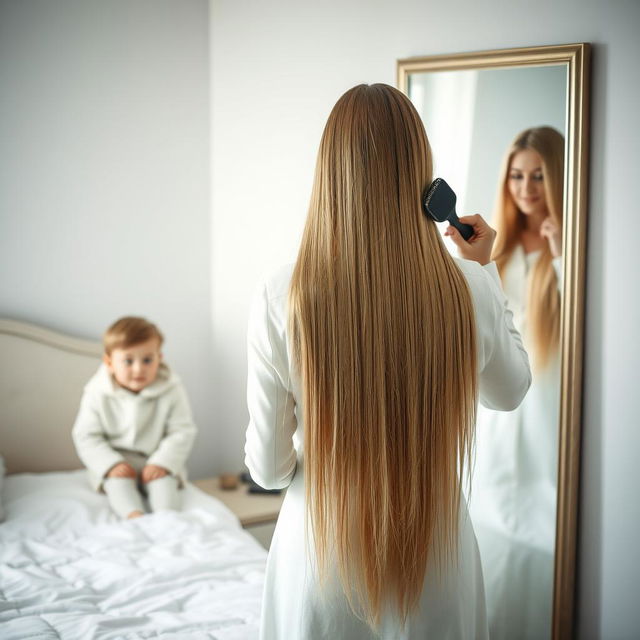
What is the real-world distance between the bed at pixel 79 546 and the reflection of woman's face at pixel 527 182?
119 cm

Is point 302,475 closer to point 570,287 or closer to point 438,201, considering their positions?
point 438,201

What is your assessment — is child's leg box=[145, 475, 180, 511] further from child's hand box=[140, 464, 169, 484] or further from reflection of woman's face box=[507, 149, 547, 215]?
reflection of woman's face box=[507, 149, 547, 215]

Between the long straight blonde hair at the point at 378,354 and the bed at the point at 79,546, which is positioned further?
the bed at the point at 79,546

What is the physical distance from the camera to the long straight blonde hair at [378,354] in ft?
3.25

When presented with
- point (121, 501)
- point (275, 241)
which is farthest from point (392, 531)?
point (275, 241)

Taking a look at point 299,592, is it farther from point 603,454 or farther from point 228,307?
point 228,307

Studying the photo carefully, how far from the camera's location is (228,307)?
2.72m

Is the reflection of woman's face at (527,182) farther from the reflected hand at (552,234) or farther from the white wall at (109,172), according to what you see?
the white wall at (109,172)

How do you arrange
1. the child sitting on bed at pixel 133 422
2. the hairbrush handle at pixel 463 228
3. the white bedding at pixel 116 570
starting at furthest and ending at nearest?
the child sitting on bed at pixel 133 422 → the white bedding at pixel 116 570 → the hairbrush handle at pixel 463 228

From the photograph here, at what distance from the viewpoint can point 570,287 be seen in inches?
68.5

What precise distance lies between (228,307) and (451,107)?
4.03 feet

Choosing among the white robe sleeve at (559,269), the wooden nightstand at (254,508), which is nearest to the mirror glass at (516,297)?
the white robe sleeve at (559,269)

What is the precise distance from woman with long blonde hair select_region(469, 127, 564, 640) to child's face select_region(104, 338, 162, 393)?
1096 mm

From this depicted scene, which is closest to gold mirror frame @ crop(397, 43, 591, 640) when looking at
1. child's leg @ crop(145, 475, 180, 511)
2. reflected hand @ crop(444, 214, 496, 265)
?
reflected hand @ crop(444, 214, 496, 265)
